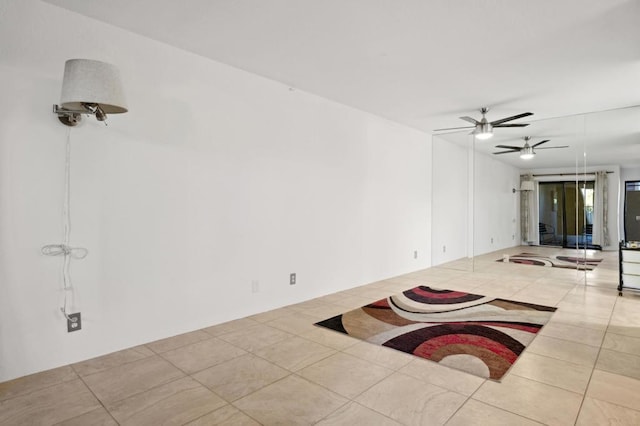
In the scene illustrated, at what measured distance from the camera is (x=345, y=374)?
2.57 metres

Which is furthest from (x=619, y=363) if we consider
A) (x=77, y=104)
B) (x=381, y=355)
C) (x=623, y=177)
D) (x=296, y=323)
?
(x=77, y=104)

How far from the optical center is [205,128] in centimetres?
347

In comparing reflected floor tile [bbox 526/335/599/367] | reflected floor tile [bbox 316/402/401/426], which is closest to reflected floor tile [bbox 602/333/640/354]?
reflected floor tile [bbox 526/335/599/367]

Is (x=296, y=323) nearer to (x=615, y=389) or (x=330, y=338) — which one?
(x=330, y=338)

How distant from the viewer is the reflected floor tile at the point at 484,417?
6.48 ft

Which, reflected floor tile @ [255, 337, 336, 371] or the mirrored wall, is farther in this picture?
the mirrored wall

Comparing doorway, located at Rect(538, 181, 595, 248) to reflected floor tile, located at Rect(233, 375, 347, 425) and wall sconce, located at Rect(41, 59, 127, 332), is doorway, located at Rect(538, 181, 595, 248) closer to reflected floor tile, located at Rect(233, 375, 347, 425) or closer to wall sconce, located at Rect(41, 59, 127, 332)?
reflected floor tile, located at Rect(233, 375, 347, 425)

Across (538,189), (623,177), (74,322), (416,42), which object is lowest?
(74,322)

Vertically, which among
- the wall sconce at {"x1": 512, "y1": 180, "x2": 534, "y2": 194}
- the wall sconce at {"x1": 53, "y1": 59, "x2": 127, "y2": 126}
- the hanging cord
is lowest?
the hanging cord

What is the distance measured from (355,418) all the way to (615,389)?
5.75ft

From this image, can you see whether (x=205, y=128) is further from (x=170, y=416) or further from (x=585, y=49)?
(x=585, y=49)

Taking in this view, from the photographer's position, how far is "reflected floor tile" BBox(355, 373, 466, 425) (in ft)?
6.71

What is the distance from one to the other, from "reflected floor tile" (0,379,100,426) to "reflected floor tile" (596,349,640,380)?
3501 millimetres

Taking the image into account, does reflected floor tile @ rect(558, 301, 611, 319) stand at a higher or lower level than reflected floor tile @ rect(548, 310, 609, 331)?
higher
